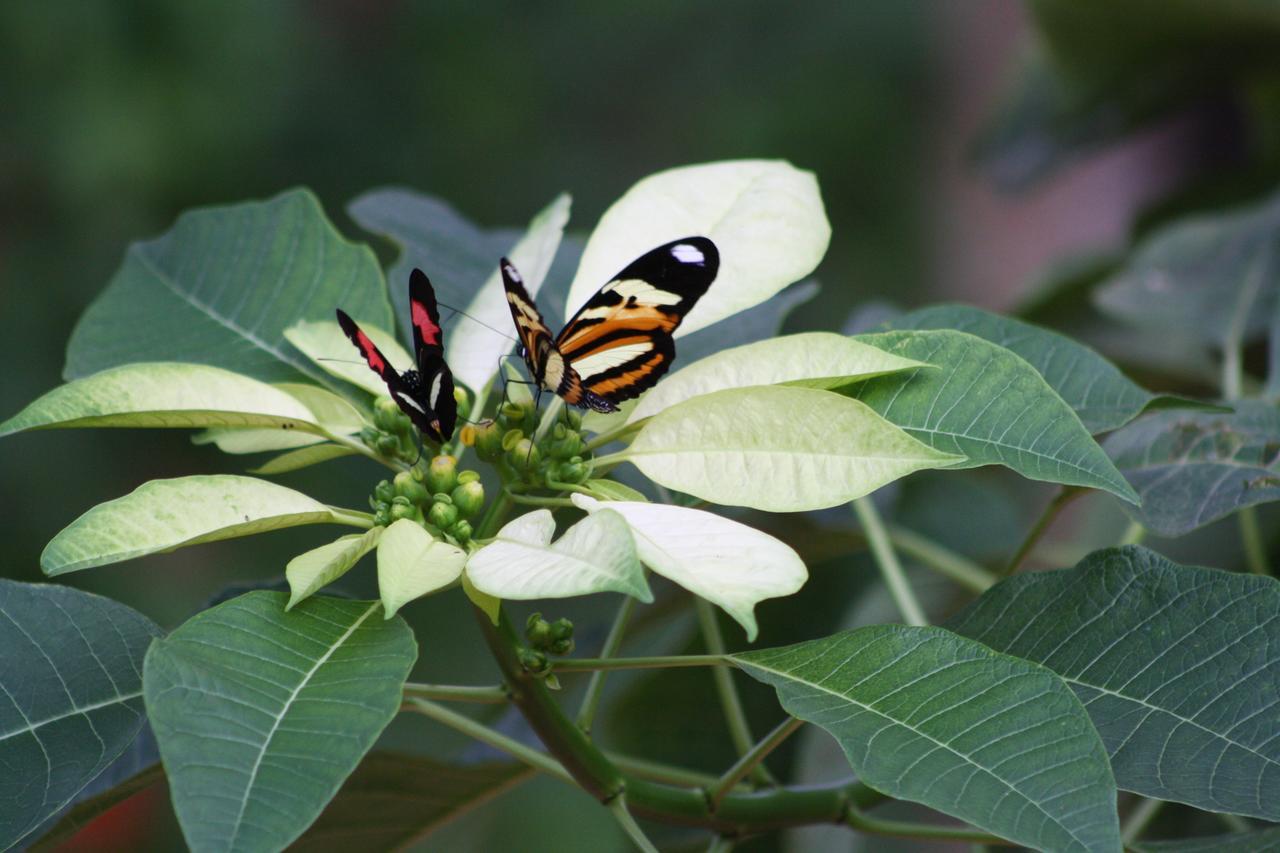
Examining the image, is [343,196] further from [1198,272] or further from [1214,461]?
[1214,461]

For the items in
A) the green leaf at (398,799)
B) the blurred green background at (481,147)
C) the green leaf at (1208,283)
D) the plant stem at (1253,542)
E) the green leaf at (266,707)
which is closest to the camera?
the green leaf at (266,707)

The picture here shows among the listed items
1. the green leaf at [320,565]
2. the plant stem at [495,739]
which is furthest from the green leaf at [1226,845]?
the green leaf at [320,565]

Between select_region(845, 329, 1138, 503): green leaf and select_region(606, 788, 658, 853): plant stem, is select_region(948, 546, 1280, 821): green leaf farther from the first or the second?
select_region(606, 788, 658, 853): plant stem

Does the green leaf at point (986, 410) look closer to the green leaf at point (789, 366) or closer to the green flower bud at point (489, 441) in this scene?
the green leaf at point (789, 366)

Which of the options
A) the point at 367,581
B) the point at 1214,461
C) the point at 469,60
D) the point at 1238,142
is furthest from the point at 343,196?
the point at 1214,461

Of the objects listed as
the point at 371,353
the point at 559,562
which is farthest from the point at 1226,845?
the point at 371,353

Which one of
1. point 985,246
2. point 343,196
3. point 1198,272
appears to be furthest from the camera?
point 343,196
